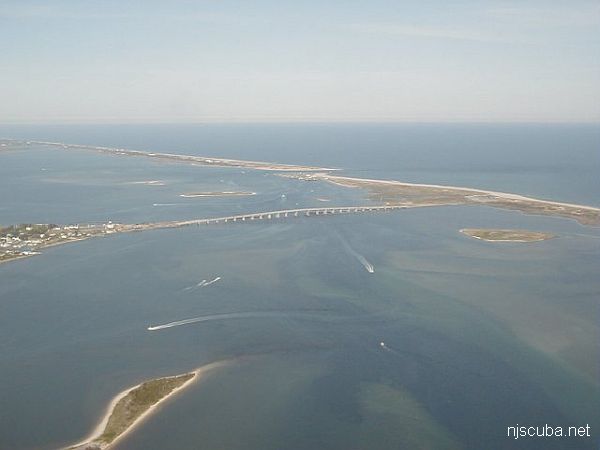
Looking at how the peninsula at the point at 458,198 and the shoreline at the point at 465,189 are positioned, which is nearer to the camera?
the peninsula at the point at 458,198

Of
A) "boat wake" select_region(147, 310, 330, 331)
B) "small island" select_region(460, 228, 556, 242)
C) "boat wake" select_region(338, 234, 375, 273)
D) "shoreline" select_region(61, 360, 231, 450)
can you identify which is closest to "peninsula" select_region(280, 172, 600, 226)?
"small island" select_region(460, 228, 556, 242)

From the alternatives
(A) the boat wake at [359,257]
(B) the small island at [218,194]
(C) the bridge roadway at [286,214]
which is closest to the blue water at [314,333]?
(A) the boat wake at [359,257]

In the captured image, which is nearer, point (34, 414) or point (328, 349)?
point (34, 414)

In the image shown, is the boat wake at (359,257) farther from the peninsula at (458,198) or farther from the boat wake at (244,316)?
the peninsula at (458,198)

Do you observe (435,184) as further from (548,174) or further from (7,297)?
(7,297)

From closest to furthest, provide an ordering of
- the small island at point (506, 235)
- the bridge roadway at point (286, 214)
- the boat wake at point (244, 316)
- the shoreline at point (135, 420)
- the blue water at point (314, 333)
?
the shoreline at point (135, 420)
the blue water at point (314, 333)
the boat wake at point (244, 316)
the small island at point (506, 235)
the bridge roadway at point (286, 214)

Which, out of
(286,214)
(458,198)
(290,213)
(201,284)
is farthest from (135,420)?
(458,198)

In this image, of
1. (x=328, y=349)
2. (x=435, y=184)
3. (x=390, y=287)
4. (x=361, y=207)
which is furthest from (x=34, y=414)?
(x=435, y=184)
